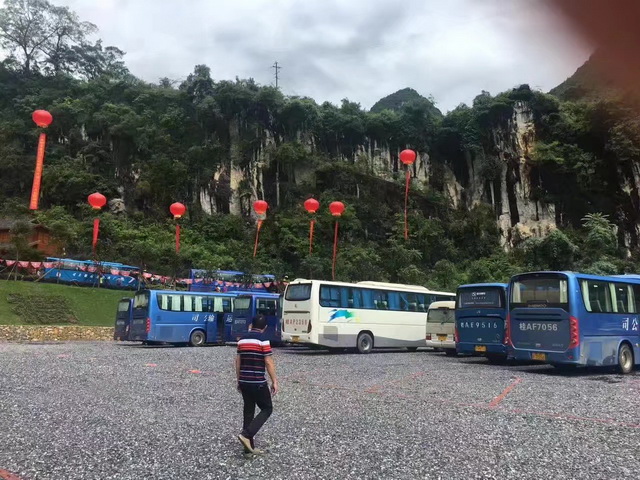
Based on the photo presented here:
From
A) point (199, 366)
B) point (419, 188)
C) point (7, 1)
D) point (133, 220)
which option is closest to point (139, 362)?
point (199, 366)

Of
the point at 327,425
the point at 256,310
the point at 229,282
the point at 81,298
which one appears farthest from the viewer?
the point at 229,282

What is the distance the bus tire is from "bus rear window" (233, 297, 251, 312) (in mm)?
1861

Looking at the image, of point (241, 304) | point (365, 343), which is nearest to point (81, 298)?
point (241, 304)

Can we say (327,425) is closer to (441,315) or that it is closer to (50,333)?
(441,315)

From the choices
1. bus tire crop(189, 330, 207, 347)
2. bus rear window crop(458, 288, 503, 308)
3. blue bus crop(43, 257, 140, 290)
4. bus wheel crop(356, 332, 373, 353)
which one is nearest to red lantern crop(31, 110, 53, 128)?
blue bus crop(43, 257, 140, 290)

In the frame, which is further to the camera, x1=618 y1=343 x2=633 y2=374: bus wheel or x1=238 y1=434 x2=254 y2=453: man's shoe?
x1=618 y1=343 x2=633 y2=374: bus wheel

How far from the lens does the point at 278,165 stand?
48562 mm

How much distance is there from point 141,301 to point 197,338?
9.10 feet

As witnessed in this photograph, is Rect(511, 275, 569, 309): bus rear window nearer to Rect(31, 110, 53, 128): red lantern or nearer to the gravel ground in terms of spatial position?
the gravel ground

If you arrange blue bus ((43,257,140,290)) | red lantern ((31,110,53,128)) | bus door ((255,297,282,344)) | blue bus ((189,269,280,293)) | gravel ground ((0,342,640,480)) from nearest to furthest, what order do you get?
gravel ground ((0,342,640,480)) < bus door ((255,297,282,344)) < red lantern ((31,110,53,128)) < blue bus ((43,257,140,290)) < blue bus ((189,269,280,293))

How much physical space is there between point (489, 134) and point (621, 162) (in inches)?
431

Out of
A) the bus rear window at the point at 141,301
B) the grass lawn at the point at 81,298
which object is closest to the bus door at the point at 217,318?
the bus rear window at the point at 141,301

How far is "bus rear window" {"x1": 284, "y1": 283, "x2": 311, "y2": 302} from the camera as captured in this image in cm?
1714

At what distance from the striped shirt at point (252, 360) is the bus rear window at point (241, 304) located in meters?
15.2
